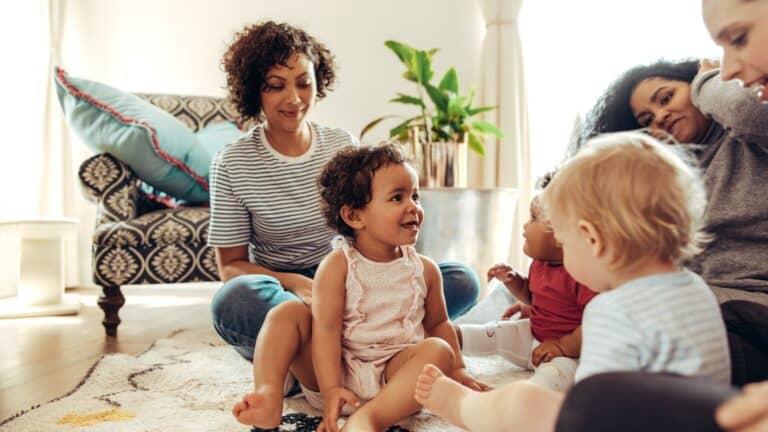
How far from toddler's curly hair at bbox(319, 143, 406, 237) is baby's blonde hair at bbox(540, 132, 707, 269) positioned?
0.53 meters

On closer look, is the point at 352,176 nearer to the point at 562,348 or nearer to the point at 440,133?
the point at 562,348

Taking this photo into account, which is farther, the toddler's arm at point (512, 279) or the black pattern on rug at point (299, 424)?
the toddler's arm at point (512, 279)

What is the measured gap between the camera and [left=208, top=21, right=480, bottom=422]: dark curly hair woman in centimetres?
156

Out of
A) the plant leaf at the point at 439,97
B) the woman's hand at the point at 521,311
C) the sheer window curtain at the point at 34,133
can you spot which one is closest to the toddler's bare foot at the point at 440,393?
the woman's hand at the point at 521,311

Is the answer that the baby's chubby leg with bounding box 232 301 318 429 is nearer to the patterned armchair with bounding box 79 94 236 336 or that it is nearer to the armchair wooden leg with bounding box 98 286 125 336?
the patterned armchair with bounding box 79 94 236 336

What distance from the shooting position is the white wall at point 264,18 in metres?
3.47

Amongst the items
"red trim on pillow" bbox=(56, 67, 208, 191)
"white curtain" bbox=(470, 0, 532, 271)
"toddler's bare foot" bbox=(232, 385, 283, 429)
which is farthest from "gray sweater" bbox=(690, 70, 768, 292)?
"white curtain" bbox=(470, 0, 532, 271)

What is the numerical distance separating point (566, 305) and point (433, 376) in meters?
0.55

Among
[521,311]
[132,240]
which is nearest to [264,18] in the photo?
[132,240]

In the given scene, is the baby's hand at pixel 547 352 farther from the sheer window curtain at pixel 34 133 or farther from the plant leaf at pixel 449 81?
the sheer window curtain at pixel 34 133

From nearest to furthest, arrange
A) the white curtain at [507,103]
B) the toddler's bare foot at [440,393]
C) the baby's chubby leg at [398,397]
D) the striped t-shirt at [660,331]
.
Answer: the striped t-shirt at [660,331], the toddler's bare foot at [440,393], the baby's chubby leg at [398,397], the white curtain at [507,103]

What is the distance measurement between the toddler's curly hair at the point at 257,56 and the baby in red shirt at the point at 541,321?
68 centimetres

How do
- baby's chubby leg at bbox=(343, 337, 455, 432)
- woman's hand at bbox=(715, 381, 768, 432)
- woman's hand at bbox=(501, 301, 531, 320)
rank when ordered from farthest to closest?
1. woman's hand at bbox=(501, 301, 531, 320)
2. baby's chubby leg at bbox=(343, 337, 455, 432)
3. woman's hand at bbox=(715, 381, 768, 432)

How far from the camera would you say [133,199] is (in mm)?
2293
